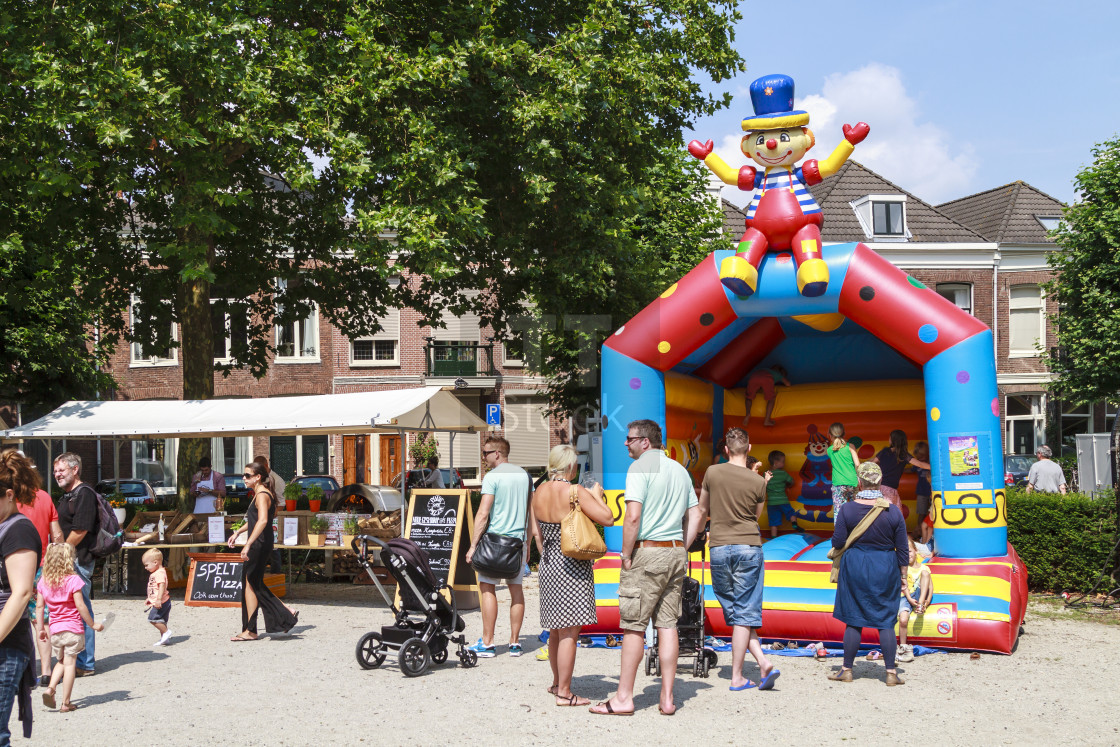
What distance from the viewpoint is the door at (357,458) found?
30.8m

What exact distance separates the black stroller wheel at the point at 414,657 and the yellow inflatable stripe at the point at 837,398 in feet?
19.2

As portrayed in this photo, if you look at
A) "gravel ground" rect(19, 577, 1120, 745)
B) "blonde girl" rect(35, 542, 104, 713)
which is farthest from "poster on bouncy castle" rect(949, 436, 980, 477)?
"blonde girl" rect(35, 542, 104, 713)

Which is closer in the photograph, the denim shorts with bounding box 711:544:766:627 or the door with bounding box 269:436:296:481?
the denim shorts with bounding box 711:544:766:627

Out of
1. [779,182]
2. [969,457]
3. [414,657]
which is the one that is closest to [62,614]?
[414,657]

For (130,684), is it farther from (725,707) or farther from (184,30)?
(184,30)

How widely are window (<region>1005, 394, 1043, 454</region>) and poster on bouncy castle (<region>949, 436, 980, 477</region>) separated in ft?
78.0

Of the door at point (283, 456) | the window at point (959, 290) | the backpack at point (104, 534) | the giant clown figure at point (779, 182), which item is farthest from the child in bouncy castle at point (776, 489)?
the door at point (283, 456)

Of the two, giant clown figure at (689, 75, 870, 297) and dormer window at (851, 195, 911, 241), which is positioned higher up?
dormer window at (851, 195, 911, 241)

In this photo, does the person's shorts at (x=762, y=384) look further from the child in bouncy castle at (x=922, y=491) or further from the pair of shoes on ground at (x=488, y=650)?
the pair of shoes on ground at (x=488, y=650)

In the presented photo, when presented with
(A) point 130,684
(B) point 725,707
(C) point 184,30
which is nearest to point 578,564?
(B) point 725,707

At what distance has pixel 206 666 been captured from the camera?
815 centimetres

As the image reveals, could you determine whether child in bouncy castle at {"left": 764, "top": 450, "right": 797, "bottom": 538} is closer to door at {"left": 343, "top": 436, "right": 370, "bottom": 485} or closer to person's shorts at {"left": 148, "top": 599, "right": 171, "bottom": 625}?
person's shorts at {"left": 148, "top": 599, "right": 171, "bottom": 625}

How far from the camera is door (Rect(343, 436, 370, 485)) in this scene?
101 ft

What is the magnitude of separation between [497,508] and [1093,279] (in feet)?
65.0
